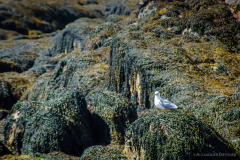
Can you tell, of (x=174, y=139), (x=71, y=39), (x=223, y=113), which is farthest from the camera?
(x=71, y=39)

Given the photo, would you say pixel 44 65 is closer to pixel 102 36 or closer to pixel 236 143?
pixel 102 36

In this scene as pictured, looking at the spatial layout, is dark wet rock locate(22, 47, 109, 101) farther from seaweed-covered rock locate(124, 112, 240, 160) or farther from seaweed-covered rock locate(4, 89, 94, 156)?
seaweed-covered rock locate(124, 112, 240, 160)

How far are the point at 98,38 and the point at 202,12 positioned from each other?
6936 mm

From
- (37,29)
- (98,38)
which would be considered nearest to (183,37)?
(98,38)

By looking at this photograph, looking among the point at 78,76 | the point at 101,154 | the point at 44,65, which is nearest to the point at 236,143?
the point at 101,154

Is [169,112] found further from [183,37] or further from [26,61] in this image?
[26,61]

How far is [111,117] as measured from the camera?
26.2 feet

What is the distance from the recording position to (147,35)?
11336mm

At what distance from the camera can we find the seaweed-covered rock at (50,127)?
22.9 feet

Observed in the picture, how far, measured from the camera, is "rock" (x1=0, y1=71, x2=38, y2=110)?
13.6 metres

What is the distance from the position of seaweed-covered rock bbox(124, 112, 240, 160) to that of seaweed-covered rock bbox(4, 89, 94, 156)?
2.89 meters

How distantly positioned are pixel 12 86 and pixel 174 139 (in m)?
13.0

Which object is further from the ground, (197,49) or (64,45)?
(64,45)

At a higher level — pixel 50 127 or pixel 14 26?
pixel 14 26
